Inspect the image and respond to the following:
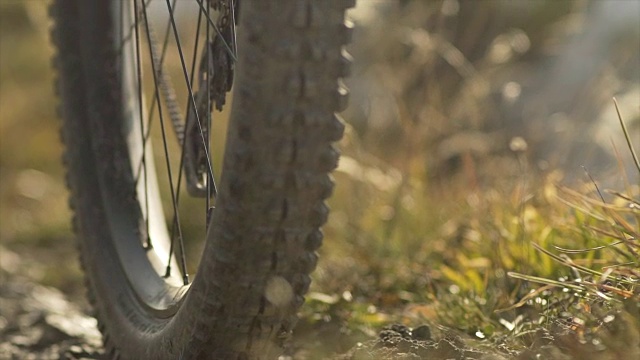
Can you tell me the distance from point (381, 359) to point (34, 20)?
11.3 feet

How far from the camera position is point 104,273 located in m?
2.37

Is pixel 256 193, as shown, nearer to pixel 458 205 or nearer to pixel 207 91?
pixel 207 91

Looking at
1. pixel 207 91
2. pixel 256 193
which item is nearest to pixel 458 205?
pixel 207 91

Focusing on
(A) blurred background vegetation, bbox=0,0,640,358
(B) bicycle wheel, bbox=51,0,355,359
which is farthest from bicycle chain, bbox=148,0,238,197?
(A) blurred background vegetation, bbox=0,0,640,358

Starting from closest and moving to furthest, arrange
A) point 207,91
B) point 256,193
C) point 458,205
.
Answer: point 256,193 < point 207,91 < point 458,205

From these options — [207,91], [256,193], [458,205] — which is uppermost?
[458,205]

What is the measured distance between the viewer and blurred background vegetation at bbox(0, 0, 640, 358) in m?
2.14

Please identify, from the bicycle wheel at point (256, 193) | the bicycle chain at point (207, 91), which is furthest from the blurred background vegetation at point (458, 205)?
the bicycle chain at point (207, 91)

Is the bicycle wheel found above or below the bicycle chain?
below

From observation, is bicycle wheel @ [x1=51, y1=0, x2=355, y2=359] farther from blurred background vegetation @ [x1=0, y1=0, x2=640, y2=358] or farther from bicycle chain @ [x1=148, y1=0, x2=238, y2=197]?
blurred background vegetation @ [x1=0, y1=0, x2=640, y2=358]

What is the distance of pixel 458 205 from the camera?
343cm

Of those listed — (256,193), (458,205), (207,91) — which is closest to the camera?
(256,193)

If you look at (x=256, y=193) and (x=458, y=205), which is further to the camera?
(x=458, y=205)

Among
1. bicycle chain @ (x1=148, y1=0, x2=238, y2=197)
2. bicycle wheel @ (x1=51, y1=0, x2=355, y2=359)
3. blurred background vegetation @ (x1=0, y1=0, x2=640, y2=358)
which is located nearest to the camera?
bicycle wheel @ (x1=51, y1=0, x2=355, y2=359)
